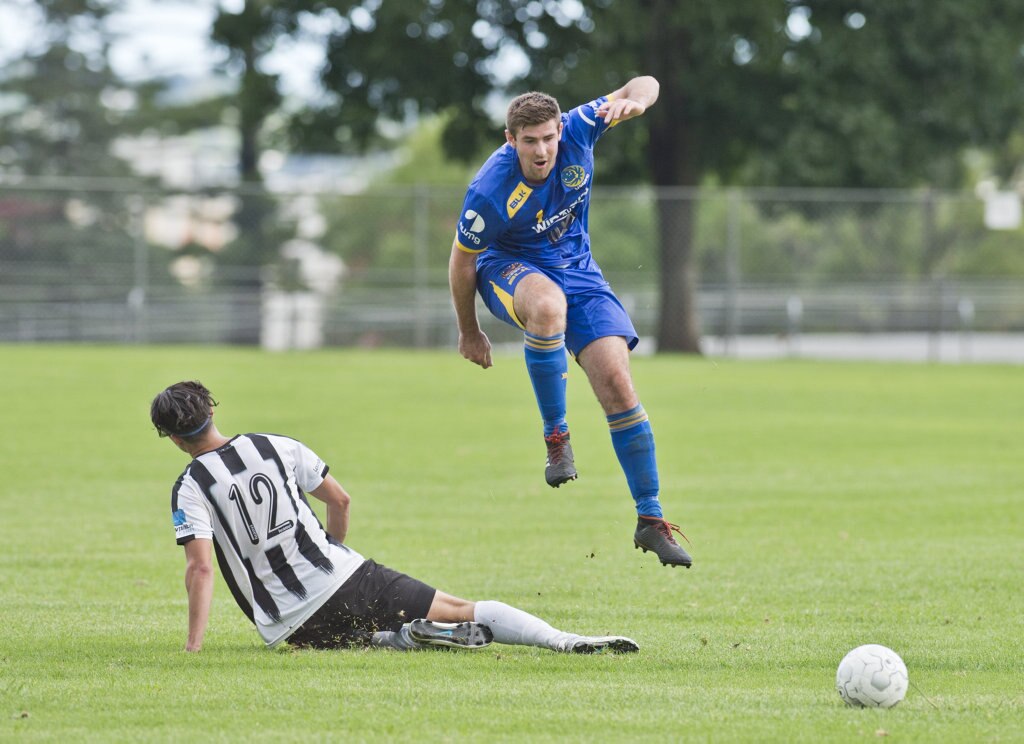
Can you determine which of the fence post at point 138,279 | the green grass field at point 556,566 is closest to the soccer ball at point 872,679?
the green grass field at point 556,566

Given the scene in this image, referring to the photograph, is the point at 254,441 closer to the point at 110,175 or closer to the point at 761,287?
the point at 761,287

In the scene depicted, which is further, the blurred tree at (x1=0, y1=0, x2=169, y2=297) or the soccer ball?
the blurred tree at (x1=0, y1=0, x2=169, y2=297)

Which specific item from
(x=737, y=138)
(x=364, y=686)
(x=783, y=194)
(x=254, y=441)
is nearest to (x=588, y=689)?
(x=364, y=686)

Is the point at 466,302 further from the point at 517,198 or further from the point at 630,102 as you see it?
the point at 630,102

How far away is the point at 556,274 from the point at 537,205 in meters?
0.41

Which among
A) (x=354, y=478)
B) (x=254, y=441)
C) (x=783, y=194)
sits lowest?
(x=354, y=478)

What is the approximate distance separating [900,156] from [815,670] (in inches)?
998

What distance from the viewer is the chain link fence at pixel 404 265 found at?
1041 inches

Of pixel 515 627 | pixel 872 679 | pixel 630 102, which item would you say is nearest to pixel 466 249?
pixel 630 102

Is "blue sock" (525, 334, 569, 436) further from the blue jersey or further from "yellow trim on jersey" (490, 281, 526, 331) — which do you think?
the blue jersey

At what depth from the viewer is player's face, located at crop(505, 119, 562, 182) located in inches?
277

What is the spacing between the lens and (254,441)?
636cm

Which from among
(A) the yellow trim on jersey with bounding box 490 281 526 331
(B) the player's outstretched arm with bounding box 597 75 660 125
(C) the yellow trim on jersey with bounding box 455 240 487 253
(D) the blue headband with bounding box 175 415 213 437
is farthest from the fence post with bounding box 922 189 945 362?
(D) the blue headband with bounding box 175 415 213 437

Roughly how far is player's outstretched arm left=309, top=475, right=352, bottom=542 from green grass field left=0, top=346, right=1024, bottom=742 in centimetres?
56
